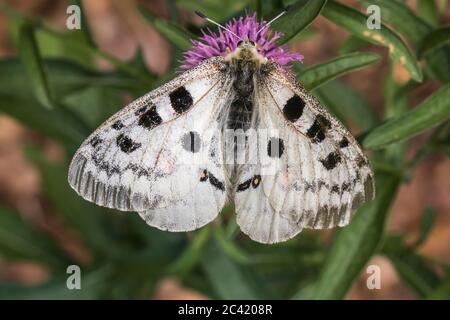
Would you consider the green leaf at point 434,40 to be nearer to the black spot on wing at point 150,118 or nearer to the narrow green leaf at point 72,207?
the black spot on wing at point 150,118

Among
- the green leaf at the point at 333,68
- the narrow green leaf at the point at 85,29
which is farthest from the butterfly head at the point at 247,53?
the narrow green leaf at the point at 85,29

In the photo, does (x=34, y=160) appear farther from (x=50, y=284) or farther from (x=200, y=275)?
(x=200, y=275)

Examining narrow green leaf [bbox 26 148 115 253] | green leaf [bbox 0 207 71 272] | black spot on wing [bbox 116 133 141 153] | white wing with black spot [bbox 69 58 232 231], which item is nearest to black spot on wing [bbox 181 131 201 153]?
white wing with black spot [bbox 69 58 232 231]

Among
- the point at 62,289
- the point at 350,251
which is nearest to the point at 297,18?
the point at 350,251

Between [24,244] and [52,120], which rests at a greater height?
[52,120]

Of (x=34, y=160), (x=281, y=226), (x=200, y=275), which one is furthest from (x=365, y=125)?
(x=34, y=160)

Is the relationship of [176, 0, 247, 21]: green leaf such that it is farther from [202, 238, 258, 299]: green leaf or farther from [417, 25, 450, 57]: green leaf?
[202, 238, 258, 299]: green leaf

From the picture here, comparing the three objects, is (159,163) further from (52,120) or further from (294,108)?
(52,120)
